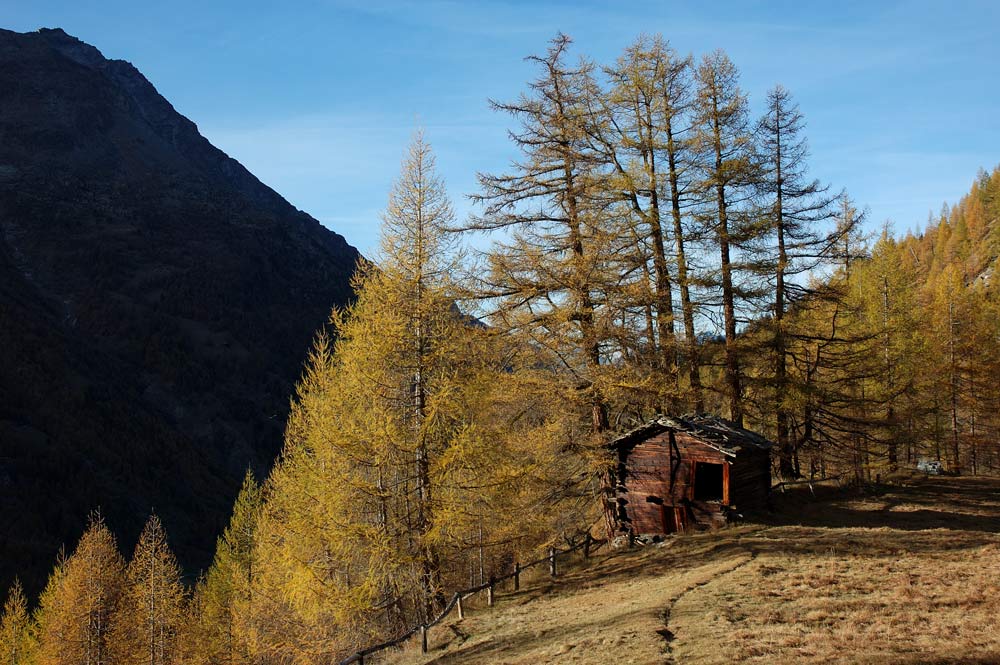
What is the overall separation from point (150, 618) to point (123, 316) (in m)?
106

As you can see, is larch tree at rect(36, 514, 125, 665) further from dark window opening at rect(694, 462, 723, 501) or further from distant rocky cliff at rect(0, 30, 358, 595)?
distant rocky cliff at rect(0, 30, 358, 595)

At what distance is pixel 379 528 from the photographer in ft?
45.0

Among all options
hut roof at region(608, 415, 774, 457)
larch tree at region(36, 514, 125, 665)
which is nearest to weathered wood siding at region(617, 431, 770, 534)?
hut roof at region(608, 415, 774, 457)

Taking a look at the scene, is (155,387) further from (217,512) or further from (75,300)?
(217,512)

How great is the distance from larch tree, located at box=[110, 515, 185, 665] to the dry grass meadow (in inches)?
815

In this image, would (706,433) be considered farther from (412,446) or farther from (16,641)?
(16,641)

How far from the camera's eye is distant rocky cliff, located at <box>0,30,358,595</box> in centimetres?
7538

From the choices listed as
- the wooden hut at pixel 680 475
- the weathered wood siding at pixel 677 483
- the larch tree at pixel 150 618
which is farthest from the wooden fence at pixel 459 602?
the larch tree at pixel 150 618

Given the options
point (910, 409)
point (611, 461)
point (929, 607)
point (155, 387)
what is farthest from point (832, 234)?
point (155, 387)

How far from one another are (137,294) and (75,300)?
10541 mm

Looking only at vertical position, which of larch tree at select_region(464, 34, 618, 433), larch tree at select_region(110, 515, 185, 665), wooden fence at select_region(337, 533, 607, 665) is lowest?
larch tree at select_region(110, 515, 185, 665)

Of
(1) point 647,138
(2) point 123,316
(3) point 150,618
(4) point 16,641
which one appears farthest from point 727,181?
(2) point 123,316

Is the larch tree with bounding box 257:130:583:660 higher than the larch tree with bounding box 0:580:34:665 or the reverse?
higher

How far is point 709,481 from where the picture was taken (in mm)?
21672
